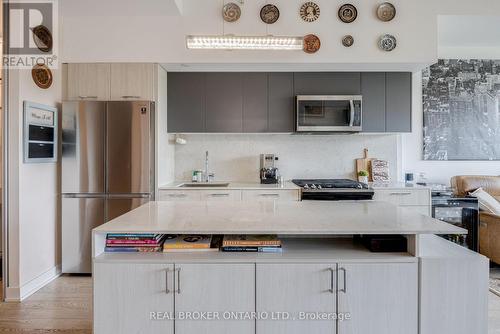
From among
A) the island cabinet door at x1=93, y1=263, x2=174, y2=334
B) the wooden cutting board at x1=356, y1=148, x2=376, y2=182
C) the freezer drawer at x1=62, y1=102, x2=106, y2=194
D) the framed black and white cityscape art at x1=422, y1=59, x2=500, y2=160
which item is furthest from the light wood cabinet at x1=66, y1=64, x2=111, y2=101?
the framed black and white cityscape art at x1=422, y1=59, x2=500, y2=160

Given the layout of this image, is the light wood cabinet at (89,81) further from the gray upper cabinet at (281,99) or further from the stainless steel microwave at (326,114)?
the stainless steel microwave at (326,114)

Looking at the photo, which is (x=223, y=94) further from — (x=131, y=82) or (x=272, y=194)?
(x=272, y=194)

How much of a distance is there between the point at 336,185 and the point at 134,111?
7.75 ft

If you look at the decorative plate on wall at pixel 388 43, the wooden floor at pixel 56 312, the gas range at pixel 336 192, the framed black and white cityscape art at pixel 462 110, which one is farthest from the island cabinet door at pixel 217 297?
the framed black and white cityscape art at pixel 462 110

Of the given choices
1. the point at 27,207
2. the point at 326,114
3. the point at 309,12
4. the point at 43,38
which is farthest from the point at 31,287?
the point at 309,12

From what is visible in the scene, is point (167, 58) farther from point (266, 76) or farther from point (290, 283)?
point (290, 283)

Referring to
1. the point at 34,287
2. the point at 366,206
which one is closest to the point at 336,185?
the point at 366,206

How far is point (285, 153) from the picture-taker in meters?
4.33

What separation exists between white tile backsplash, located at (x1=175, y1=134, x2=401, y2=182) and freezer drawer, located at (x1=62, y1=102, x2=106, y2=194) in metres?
1.14

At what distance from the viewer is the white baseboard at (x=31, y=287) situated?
112 inches

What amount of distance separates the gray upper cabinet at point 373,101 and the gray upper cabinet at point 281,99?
87 cm

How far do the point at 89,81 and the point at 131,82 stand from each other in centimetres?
45

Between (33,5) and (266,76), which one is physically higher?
(33,5)

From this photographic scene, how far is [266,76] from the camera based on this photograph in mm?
3885
